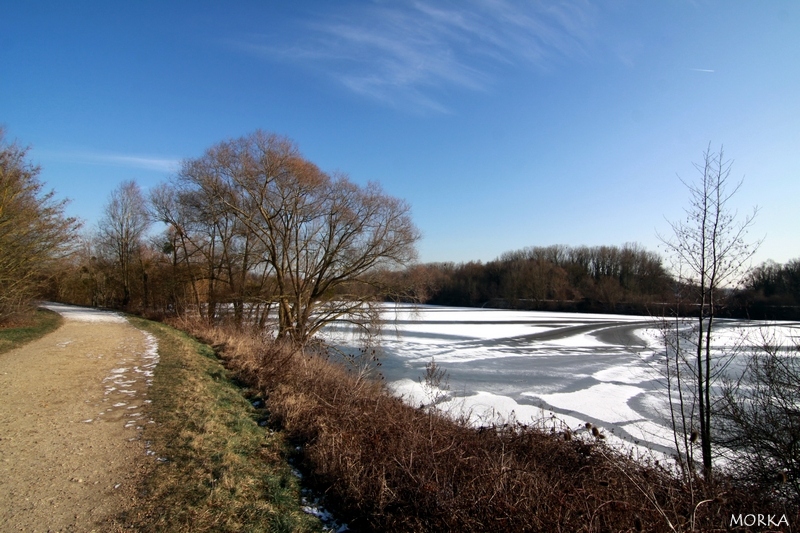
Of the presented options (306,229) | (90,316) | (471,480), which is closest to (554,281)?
(306,229)

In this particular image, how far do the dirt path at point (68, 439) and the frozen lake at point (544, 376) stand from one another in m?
5.67

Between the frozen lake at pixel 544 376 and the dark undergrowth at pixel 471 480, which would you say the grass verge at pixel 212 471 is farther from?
the frozen lake at pixel 544 376

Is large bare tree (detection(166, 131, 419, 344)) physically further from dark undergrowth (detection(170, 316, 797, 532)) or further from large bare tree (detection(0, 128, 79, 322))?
dark undergrowth (detection(170, 316, 797, 532))

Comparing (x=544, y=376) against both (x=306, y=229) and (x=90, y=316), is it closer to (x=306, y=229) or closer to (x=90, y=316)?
(x=306, y=229)

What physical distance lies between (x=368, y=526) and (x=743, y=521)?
9.68 ft

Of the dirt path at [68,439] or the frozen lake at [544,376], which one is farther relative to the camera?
the frozen lake at [544,376]

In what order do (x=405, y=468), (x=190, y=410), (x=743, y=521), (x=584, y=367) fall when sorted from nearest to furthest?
(x=743, y=521) → (x=405, y=468) → (x=190, y=410) → (x=584, y=367)

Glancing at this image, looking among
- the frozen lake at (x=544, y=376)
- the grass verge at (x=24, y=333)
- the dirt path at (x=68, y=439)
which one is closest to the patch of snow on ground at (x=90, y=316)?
the grass verge at (x=24, y=333)

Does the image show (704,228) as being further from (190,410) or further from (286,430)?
(190,410)

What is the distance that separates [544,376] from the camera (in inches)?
576

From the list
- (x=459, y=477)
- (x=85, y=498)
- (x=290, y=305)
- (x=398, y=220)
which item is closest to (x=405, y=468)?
(x=459, y=477)

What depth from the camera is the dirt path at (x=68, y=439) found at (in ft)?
10.3

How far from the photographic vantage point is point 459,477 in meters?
4.00

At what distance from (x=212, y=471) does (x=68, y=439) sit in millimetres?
1857
